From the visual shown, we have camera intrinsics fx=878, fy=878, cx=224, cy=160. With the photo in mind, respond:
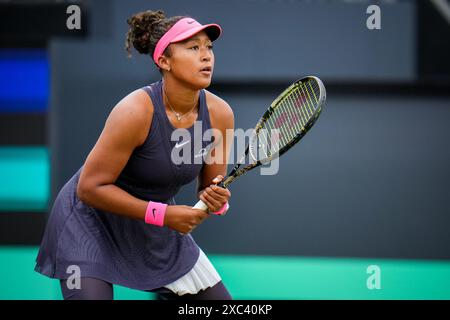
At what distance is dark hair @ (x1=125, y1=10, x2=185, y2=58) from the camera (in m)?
2.87

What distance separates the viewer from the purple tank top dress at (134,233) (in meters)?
2.80

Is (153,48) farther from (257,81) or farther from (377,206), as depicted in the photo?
(377,206)

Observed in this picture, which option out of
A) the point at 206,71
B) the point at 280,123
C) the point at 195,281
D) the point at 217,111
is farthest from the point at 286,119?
the point at 195,281

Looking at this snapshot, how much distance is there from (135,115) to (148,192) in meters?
0.31

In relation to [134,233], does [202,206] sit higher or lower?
higher

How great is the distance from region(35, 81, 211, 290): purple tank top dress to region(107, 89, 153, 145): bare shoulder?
3 centimetres

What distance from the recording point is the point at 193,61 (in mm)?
2801

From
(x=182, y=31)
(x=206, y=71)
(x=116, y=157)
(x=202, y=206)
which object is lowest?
(x=202, y=206)

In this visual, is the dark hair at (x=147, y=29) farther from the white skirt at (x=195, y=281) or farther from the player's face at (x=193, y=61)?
the white skirt at (x=195, y=281)

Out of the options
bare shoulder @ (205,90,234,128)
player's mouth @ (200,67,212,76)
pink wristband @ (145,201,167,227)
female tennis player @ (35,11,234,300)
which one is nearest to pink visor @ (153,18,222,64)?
female tennis player @ (35,11,234,300)

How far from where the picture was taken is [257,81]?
5301 millimetres

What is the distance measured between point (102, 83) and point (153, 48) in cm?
218

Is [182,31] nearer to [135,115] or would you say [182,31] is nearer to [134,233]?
[135,115]

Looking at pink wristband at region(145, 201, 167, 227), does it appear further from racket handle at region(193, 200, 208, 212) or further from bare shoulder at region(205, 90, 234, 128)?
bare shoulder at region(205, 90, 234, 128)
